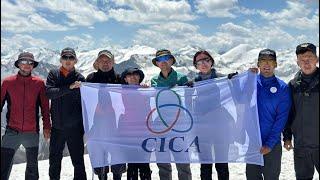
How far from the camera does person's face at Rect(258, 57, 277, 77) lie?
923 centimetres

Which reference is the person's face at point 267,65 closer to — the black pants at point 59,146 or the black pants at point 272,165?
the black pants at point 272,165

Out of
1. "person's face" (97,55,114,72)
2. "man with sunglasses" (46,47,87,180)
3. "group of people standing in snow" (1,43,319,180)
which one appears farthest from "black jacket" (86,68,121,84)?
"man with sunglasses" (46,47,87,180)

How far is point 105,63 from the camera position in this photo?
36.1ft

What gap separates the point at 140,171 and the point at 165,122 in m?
1.53

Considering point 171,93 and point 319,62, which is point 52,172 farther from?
point 319,62

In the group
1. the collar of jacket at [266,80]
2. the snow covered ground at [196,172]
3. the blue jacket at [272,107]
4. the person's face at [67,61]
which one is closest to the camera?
the blue jacket at [272,107]

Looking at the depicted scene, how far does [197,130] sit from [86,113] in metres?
3.12

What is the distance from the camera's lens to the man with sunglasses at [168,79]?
10766 millimetres

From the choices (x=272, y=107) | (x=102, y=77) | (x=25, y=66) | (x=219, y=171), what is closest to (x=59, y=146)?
(x=102, y=77)

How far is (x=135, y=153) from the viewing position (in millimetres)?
10805

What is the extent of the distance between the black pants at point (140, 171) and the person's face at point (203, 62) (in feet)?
10.1

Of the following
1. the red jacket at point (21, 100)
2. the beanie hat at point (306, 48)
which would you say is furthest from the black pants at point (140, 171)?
the beanie hat at point (306, 48)

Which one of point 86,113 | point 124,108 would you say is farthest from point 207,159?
point 86,113

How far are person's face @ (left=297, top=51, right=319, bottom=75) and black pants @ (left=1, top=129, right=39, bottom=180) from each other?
7229 millimetres
